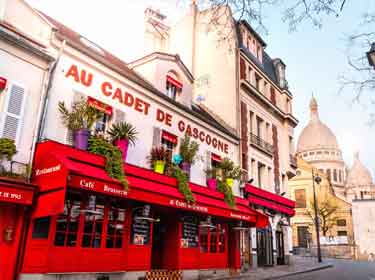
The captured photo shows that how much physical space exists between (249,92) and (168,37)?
7.27 m

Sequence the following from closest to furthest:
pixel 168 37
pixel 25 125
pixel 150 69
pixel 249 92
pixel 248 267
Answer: pixel 25 125, pixel 150 69, pixel 248 267, pixel 249 92, pixel 168 37

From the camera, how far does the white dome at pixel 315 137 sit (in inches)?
3558

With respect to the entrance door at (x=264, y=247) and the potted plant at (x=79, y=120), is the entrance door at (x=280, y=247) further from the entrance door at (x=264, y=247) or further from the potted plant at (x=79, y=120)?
the potted plant at (x=79, y=120)

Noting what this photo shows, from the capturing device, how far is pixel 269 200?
2041cm

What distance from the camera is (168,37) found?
24.3 m

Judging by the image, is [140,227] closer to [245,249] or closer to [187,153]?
[187,153]

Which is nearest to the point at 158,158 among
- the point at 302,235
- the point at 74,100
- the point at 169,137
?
the point at 169,137

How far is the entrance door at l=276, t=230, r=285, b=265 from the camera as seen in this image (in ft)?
71.2

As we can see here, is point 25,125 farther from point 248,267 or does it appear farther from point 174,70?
point 248,267

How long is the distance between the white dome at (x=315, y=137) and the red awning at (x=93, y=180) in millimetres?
83622

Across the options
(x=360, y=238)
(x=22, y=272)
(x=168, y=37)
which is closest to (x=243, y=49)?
(x=168, y=37)

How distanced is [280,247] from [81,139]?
16.2 meters

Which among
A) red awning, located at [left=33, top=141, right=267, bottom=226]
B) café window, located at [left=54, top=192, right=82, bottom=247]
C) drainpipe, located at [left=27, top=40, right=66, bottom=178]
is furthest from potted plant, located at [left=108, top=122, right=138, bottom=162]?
drainpipe, located at [left=27, top=40, right=66, bottom=178]

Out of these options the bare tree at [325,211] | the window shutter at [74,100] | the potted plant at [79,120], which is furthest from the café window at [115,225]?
the bare tree at [325,211]
